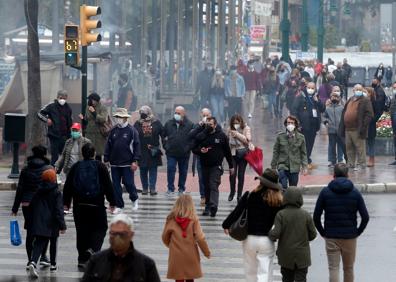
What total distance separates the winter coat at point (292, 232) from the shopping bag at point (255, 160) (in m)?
9.04

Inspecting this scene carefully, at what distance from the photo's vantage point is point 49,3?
254ft

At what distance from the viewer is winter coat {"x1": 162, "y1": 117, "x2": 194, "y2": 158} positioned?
79.2 feet

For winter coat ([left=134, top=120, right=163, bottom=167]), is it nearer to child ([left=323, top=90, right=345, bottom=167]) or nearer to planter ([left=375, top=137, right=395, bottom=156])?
child ([left=323, top=90, right=345, bottom=167])

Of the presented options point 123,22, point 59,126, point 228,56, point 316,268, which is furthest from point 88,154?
point 228,56

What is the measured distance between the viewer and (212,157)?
21406 mm

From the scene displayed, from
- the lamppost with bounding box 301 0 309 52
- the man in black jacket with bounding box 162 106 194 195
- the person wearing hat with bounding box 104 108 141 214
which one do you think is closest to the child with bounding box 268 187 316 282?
the person wearing hat with bounding box 104 108 141 214

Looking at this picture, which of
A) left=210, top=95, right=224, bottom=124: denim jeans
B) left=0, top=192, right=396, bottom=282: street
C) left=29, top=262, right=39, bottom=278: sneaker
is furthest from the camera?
left=210, top=95, right=224, bottom=124: denim jeans

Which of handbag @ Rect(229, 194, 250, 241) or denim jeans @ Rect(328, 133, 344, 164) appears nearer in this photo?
handbag @ Rect(229, 194, 250, 241)

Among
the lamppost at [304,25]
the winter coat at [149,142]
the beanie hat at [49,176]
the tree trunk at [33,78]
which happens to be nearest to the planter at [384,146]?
the tree trunk at [33,78]

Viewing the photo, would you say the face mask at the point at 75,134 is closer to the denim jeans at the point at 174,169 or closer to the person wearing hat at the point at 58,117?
the denim jeans at the point at 174,169

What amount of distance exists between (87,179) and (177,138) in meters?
8.14

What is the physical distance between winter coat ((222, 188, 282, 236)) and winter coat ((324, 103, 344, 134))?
47.5 feet

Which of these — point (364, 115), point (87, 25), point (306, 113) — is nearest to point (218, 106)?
point (306, 113)

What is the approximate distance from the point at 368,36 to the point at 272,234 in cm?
12634
